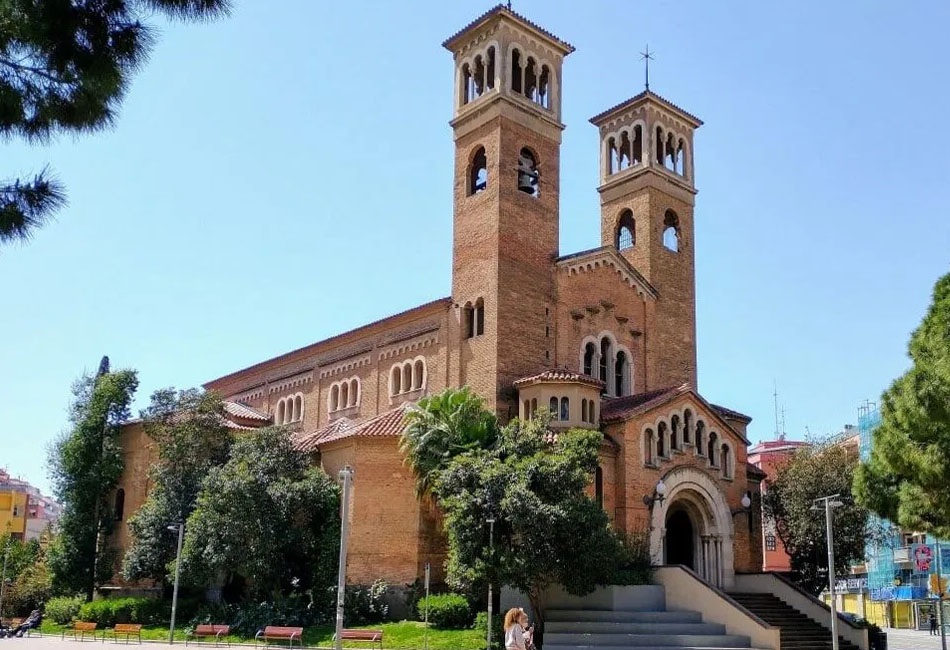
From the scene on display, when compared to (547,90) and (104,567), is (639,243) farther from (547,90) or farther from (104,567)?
(104,567)

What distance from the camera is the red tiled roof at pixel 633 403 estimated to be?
35812mm

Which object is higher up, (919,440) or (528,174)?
(528,174)

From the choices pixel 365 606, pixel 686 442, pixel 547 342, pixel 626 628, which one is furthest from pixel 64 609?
pixel 686 442

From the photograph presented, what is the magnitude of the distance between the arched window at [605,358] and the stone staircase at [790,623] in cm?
998

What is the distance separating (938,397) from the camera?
2356cm

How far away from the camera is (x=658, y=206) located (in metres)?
45.8

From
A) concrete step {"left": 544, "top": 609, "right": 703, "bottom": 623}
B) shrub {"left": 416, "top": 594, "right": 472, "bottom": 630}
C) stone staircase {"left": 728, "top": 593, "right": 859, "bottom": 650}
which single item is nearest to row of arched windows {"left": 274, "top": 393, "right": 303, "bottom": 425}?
shrub {"left": 416, "top": 594, "right": 472, "bottom": 630}

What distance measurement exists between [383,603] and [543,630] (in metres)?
6.68

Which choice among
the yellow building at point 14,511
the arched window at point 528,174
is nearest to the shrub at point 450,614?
the arched window at point 528,174

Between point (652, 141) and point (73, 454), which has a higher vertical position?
point (652, 141)

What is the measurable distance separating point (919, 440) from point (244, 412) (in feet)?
121

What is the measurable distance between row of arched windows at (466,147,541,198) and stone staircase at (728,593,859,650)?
58.5 feet

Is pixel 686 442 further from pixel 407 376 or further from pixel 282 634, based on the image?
pixel 282 634

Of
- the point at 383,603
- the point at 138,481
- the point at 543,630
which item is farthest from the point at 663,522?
the point at 138,481
